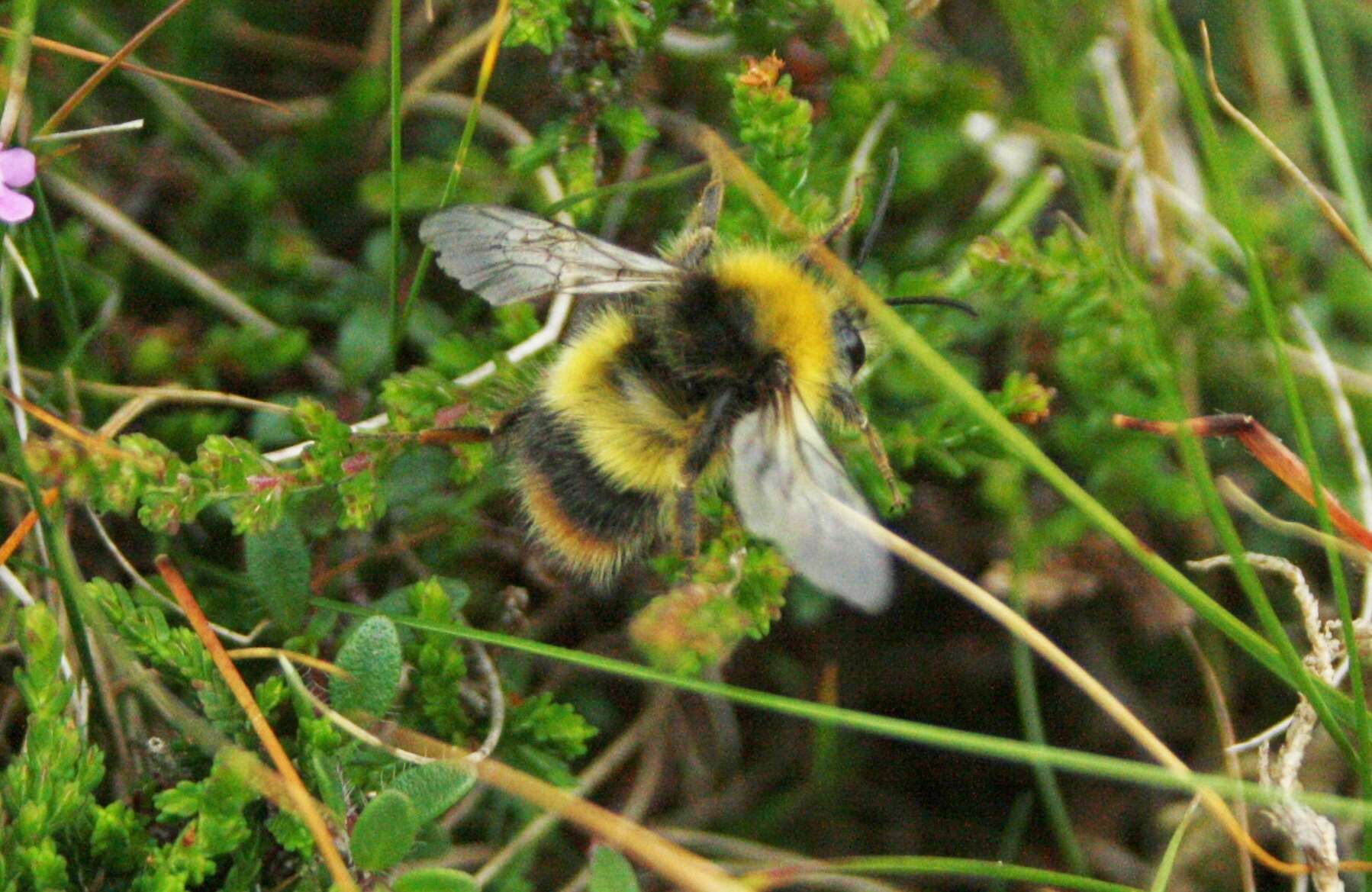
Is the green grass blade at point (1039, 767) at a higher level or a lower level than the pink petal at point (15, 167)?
lower

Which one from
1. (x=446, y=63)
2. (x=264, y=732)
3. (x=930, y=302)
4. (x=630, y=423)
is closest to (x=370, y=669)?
(x=264, y=732)

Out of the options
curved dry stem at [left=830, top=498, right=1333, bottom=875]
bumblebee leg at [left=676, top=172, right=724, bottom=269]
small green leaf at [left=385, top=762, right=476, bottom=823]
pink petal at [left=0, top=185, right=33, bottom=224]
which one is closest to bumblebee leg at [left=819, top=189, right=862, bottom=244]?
bumblebee leg at [left=676, top=172, right=724, bottom=269]

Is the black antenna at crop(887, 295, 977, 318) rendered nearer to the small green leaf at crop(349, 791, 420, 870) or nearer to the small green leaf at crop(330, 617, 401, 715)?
the small green leaf at crop(330, 617, 401, 715)

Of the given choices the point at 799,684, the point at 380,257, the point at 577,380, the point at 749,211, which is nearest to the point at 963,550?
the point at 799,684

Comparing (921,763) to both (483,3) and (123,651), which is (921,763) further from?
(483,3)

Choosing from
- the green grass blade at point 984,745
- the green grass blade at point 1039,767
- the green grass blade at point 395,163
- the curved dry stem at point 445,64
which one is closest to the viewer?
the green grass blade at point 984,745

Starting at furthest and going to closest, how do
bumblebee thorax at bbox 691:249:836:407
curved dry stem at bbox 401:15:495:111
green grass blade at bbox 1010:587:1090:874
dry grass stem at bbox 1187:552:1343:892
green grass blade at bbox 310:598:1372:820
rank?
curved dry stem at bbox 401:15:495:111 < green grass blade at bbox 1010:587:1090:874 < bumblebee thorax at bbox 691:249:836:407 < dry grass stem at bbox 1187:552:1343:892 < green grass blade at bbox 310:598:1372:820

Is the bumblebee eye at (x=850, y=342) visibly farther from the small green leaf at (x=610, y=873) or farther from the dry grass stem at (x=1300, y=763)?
the small green leaf at (x=610, y=873)

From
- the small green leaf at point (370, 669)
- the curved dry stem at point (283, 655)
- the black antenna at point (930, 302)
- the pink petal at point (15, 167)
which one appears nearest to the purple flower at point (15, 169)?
the pink petal at point (15, 167)
